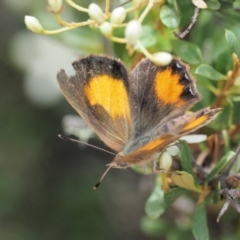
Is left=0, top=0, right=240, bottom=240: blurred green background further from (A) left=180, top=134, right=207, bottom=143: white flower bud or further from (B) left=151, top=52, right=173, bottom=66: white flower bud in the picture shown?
A: (B) left=151, top=52, right=173, bottom=66: white flower bud

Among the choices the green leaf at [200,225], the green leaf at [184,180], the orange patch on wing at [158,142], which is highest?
the orange patch on wing at [158,142]

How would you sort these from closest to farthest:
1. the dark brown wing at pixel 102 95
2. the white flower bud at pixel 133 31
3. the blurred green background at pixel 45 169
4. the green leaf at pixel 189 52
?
the white flower bud at pixel 133 31, the dark brown wing at pixel 102 95, the green leaf at pixel 189 52, the blurred green background at pixel 45 169

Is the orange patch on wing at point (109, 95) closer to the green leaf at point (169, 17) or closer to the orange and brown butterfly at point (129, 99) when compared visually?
the orange and brown butterfly at point (129, 99)

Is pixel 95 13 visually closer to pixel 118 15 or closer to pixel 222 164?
pixel 118 15

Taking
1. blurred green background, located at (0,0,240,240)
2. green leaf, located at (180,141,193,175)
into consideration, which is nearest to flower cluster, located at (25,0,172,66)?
green leaf, located at (180,141,193,175)

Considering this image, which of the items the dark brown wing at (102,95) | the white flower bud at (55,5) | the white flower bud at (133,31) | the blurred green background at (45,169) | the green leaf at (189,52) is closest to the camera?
the white flower bud at (133,31)

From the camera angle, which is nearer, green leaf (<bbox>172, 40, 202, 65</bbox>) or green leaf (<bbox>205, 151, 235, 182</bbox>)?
green leaf (<bbox>205, 151, 235, 182</bbox>)

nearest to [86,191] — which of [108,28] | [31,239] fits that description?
[31,239]

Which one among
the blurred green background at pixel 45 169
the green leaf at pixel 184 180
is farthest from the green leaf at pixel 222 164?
the blurred green background at pixel 45 169
